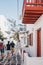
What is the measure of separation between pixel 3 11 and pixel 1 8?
1270mm

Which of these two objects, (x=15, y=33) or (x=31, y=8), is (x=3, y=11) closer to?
(x=15, y=33)

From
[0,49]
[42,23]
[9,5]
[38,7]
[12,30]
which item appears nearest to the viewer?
[38,7]

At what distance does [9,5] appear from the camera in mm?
37375

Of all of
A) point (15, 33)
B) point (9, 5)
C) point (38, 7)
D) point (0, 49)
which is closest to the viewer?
point (38, 7)

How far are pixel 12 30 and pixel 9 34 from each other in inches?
50.9

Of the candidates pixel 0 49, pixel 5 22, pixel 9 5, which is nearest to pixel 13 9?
pixel 9 5

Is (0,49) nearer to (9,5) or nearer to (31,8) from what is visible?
(31,8)

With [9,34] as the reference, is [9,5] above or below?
above

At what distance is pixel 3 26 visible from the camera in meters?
44.1

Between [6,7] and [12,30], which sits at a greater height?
[6,7]

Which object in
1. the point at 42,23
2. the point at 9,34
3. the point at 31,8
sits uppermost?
the point at 31,8

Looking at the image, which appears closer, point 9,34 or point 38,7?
point 38,7

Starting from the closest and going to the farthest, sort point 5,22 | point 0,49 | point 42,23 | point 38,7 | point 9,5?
point 38,7 → point 42,23 → point 0,49 → point 9,5 → point 5,22

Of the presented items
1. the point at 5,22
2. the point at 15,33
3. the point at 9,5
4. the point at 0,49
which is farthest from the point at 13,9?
the point at 0,49
